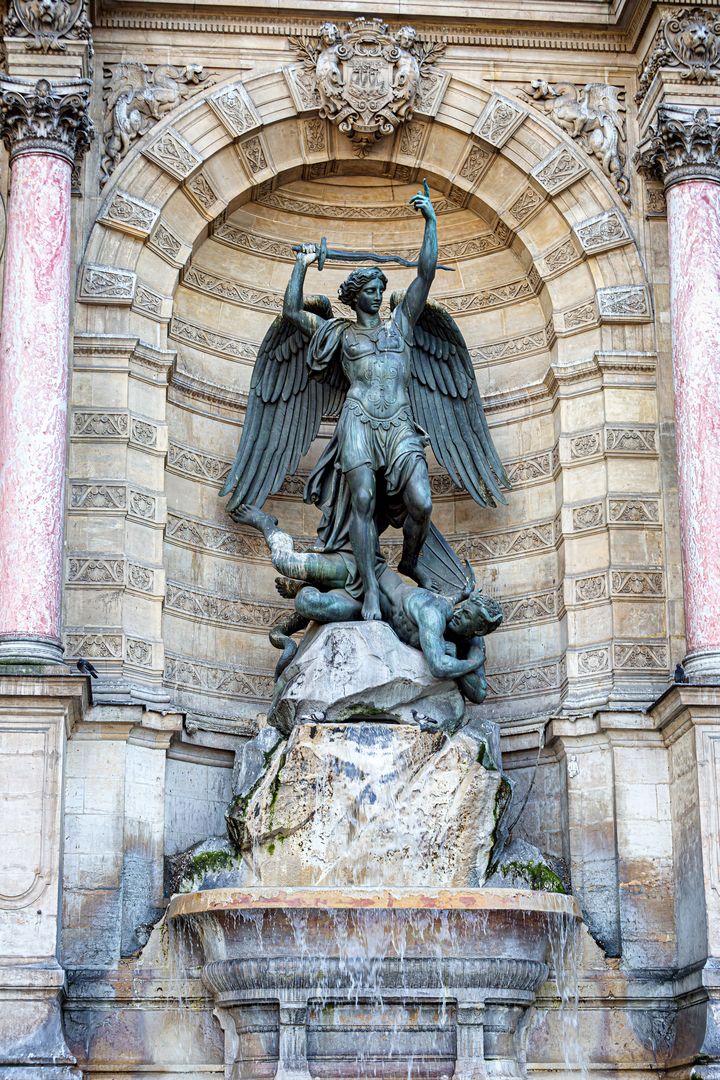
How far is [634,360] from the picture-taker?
16203mm

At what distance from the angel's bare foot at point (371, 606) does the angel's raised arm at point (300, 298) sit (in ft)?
8.16

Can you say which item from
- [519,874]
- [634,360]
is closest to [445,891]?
[519,874]

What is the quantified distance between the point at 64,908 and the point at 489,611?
410cm

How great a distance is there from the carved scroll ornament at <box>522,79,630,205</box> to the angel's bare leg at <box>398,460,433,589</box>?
136 inches

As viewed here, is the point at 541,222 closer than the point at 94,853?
No

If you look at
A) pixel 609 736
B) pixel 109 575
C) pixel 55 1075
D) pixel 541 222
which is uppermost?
pixel 541 222

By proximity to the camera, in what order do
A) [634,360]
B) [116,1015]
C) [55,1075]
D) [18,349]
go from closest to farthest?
[55,1075] → [116,1015] → [18,349] → [634,360]

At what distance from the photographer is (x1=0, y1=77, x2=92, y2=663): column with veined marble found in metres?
14.2

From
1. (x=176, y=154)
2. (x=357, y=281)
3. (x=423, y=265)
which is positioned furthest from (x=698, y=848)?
(x=176, y=154)

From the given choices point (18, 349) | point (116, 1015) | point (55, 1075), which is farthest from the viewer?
point (18, 349)

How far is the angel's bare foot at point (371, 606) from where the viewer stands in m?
15.0

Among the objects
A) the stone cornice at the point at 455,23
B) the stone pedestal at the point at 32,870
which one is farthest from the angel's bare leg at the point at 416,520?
the stone cornice at the point at 455,23

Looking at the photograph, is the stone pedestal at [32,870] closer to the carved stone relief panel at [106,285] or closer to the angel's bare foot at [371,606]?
the angel's bare foot at [371,606]

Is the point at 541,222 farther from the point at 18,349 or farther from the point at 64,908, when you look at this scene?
the point at 64,908
